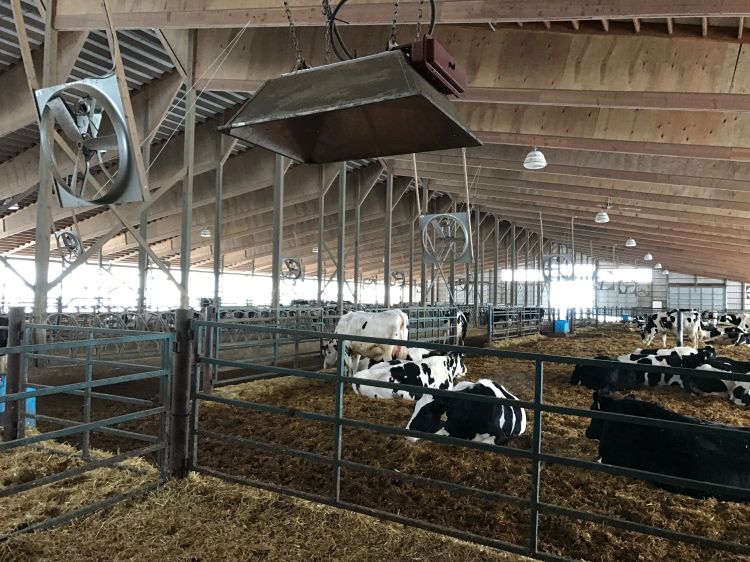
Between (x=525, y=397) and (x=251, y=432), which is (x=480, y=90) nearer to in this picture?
(x=525, y=397)

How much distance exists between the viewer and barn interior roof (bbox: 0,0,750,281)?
6.55 m

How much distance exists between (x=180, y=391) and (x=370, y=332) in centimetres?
584

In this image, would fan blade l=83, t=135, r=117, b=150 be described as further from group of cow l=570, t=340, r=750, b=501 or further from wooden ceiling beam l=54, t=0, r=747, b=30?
group of cow l=570, t=340, r=750, b=501

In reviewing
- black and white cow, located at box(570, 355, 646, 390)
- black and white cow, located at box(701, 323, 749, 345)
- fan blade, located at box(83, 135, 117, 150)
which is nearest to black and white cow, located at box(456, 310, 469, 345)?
black and white cow, located at box(570, 355, 646, 390)

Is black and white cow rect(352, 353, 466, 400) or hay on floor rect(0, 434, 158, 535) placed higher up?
black and white cow rect(352, 353, 466, 400)

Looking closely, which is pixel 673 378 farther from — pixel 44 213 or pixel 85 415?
pixel 44 213

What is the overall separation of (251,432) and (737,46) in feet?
23.4

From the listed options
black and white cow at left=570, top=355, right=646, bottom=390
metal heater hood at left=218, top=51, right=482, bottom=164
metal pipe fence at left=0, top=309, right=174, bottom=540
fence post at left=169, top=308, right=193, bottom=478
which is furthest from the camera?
black and white cow at left=570, top=355, right=646, bottom=390

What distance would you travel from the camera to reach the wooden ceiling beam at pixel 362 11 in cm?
523

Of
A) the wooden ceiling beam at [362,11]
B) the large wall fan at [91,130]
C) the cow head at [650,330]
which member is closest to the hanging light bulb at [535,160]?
the wooden ceiling beam at [362,11]

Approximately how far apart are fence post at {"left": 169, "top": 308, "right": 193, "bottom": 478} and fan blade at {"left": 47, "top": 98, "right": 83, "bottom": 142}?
7.14 ft

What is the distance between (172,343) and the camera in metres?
4.20

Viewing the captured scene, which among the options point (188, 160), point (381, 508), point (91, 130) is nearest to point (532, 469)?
point (381, 508)

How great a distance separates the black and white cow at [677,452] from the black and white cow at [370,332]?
4782mm
